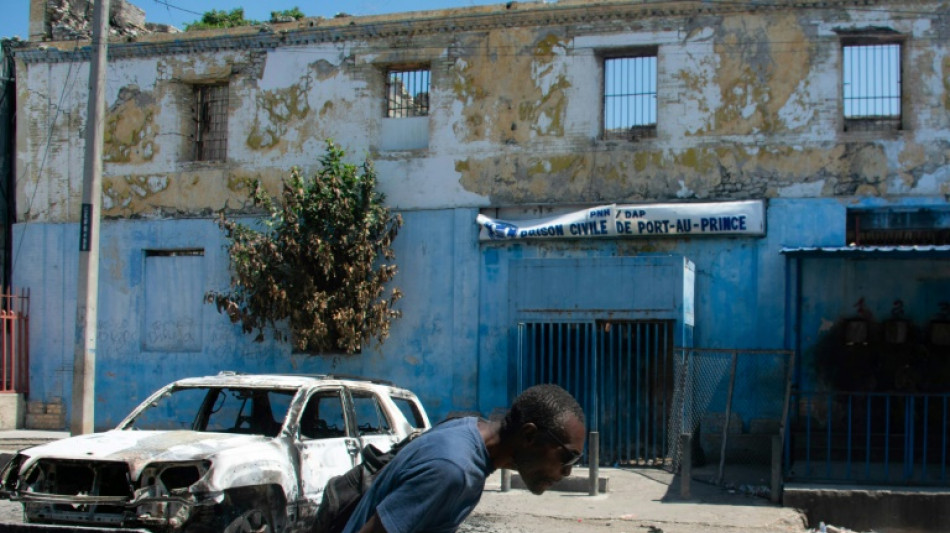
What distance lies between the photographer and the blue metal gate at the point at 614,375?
519 inches

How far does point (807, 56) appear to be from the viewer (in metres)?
14.0

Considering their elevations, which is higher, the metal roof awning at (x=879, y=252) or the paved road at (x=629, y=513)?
the metal roof awning at (x=879, y=252)

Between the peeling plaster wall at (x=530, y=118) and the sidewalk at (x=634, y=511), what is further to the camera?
the peeling plaster wall at (x=530, y=118)

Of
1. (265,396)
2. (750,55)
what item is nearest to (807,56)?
(750,55)

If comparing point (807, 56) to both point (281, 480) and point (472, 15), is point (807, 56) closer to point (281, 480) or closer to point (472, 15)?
point (472, 15)

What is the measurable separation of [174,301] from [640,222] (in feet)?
25.5

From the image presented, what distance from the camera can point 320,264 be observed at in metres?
14.4

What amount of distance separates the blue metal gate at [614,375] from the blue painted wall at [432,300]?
0.56m

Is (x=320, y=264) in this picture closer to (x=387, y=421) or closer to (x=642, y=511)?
(x=387, y=421)

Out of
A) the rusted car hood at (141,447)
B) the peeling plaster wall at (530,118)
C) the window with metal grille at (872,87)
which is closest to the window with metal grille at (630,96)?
the peeling plaster wall at (530,118)

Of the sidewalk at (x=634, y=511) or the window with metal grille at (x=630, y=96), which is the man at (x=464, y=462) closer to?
the sidewalk at (x=634, y=511)

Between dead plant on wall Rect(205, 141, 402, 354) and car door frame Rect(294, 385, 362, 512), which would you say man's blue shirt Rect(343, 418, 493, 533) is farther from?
dead plant on wall Rect(205, 141, 402, 354)

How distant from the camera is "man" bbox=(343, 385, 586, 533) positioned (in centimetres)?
283

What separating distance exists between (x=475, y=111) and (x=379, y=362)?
13.6 feet
